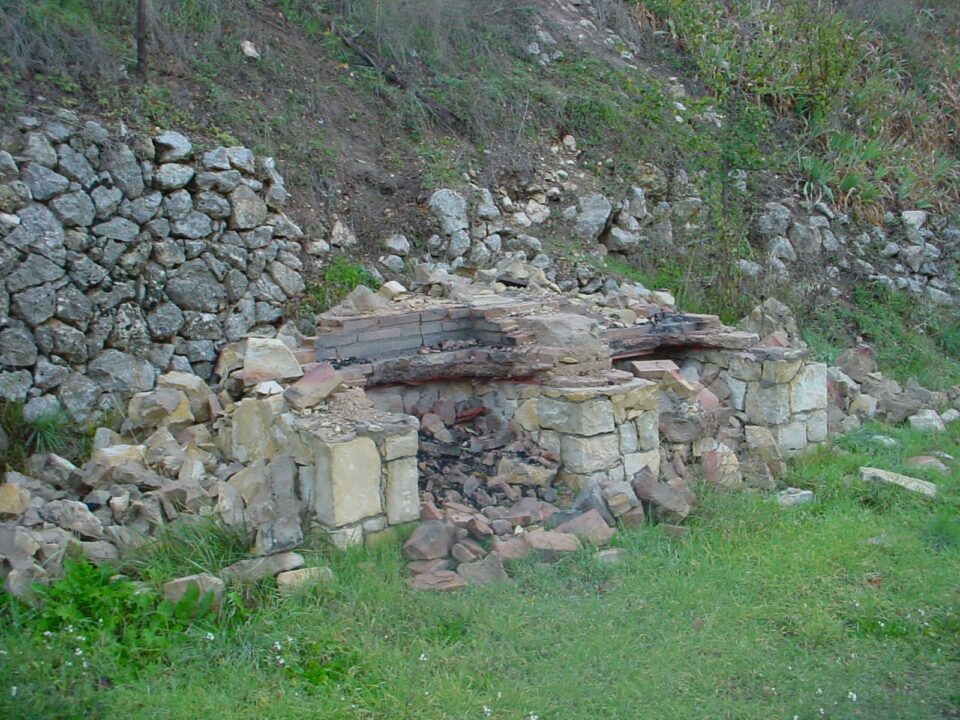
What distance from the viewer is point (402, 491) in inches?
213

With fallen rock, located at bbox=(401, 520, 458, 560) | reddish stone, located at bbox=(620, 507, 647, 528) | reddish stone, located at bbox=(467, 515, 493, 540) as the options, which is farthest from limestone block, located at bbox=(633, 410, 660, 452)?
fallen rock, located at bbox=(401, 520, 458, 560)

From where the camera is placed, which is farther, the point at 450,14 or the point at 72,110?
the point at 450,14

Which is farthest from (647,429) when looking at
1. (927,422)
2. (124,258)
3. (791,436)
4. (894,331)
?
(894,331)

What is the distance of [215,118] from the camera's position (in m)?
8.51

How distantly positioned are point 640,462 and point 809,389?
1.89 m

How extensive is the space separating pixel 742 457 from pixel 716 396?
2.24 ft

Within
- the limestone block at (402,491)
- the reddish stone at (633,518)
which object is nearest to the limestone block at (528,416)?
the reddish stone at (633,518)

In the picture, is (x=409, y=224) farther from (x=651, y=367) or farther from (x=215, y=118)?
(x=651, y=367)

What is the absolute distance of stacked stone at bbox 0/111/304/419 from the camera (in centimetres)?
703

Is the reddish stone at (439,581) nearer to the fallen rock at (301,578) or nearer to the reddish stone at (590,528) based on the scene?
the fallen rock at (301,578)

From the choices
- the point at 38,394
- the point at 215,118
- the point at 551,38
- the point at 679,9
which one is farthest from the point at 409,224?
the point at 679,9

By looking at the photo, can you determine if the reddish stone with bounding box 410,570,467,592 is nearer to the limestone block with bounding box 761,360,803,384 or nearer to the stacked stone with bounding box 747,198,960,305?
the limestone block with bounding box 761,360,803,384

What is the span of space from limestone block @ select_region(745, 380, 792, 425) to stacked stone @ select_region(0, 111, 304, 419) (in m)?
3.86

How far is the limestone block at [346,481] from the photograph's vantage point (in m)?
5.14
